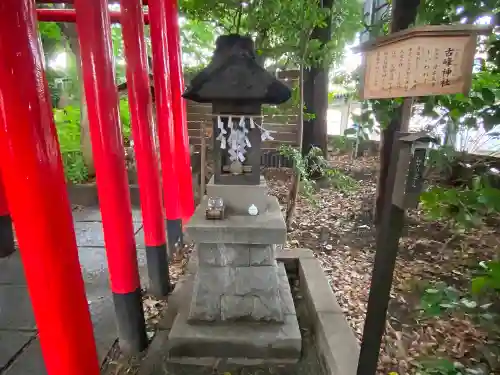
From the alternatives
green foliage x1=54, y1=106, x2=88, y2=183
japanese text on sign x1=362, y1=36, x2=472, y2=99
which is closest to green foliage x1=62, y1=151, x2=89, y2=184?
green foliage x1=54, y1=106, x2=88, y2=183

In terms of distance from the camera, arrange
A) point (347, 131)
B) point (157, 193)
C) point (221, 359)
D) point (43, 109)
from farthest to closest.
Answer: point (157, 193)
point (221, 359)
point (347, 131)
point (43, 109)

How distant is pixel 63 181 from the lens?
1.67m

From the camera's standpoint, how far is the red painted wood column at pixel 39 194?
4.59ft

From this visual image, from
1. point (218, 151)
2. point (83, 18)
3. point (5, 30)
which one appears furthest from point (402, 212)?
point (83, 18)

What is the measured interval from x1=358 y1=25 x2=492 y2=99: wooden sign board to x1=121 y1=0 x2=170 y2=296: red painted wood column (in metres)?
2.18

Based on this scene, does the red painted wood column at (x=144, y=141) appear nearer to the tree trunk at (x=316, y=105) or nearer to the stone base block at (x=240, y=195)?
the stone base block at (x=240, y=195)

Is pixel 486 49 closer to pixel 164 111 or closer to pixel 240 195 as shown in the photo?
pixel 240 195

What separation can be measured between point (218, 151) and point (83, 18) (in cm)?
138

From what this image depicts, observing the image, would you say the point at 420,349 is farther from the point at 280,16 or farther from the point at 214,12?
the point at 214,12

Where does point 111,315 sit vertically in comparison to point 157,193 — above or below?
below

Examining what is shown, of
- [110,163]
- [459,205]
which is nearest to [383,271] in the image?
[459,205]

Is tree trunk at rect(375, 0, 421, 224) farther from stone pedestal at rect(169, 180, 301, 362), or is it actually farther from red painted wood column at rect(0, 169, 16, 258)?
red painted wood column at rect(0, 169, 16, 258)

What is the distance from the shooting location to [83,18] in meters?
2.06

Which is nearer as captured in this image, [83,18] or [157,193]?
[83,18]
